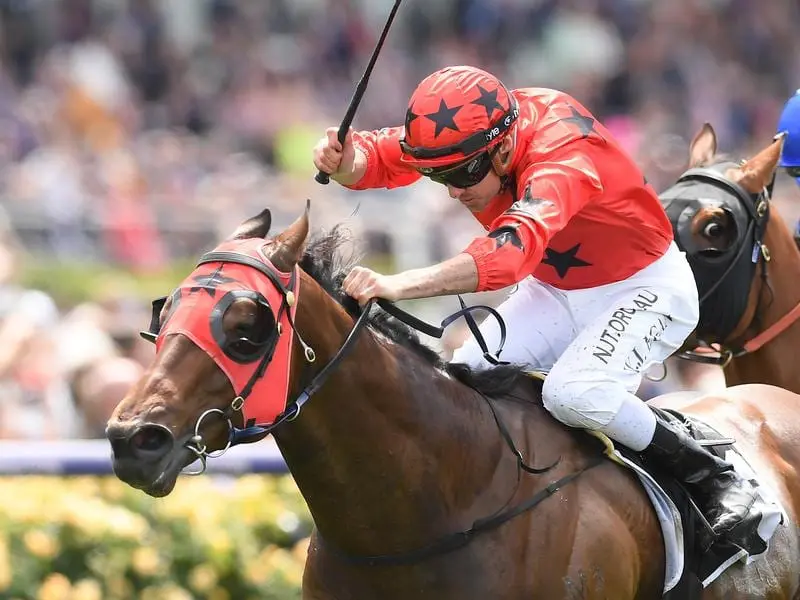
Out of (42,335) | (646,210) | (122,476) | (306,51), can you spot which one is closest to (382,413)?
(122,476)

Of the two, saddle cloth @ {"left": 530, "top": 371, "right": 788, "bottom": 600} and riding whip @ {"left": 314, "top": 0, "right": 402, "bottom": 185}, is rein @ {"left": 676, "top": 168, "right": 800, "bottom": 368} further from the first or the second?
riding whip @ {"left": 314, "top": 0, "right": 402, "bottom": 185}

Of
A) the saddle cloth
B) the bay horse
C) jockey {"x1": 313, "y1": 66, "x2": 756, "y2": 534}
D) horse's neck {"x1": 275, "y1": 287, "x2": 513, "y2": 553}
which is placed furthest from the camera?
the saddle cloth

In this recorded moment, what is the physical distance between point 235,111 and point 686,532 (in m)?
9.96

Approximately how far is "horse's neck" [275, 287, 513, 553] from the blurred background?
0.40 metres


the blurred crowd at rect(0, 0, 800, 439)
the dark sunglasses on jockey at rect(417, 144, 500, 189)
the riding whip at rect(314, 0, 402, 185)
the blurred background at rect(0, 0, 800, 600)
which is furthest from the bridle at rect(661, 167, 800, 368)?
the blurred crowd at rect(0, 0, 800, 439)

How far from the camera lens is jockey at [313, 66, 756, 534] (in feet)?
13.6

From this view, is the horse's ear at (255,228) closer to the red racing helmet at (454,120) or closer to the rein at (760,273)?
the red racing helmet at (454,120)

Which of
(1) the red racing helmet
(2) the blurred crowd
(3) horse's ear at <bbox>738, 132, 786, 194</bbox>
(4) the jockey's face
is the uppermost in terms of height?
(1) the red racing helmet

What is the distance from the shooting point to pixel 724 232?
5570 millimetres

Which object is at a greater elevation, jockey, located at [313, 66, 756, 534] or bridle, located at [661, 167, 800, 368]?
jockey, located at [313, 66, 756, 534]

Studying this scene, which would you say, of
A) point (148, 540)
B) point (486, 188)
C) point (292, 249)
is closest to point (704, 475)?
point (486, 188)

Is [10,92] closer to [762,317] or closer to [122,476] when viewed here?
[762,317]

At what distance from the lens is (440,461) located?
4129mm

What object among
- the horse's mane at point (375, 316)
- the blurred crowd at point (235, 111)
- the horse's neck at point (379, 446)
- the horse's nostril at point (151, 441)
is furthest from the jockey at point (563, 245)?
the blurred crowd at point (235, 111)
